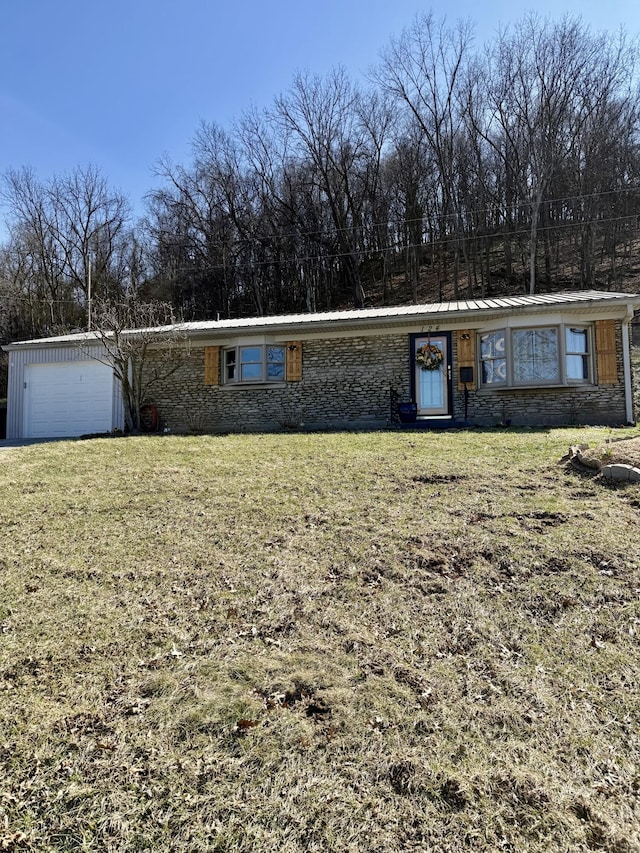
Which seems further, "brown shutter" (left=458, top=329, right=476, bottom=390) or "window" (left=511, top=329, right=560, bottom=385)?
"brown shutter" (left=458, top=329, right=476, bottom=390)

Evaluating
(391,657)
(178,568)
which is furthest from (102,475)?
(391,657)

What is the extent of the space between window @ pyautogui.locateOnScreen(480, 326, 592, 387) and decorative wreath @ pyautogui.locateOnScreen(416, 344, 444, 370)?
1.42 m

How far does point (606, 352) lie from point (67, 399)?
14149 mm

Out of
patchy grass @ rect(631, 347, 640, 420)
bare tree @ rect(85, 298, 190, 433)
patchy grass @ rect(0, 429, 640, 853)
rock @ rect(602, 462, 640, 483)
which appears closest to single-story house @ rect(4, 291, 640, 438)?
bare tree @ rect(85, 298, 190, 433)

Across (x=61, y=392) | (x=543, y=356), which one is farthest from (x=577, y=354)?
(x=61, y=392)

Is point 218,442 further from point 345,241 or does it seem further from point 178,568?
point 345,241

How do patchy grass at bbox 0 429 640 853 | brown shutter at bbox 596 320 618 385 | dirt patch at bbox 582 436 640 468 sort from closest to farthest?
patchy grass at bbox 0 429 640 853, dirt patch at bbox 582 436 640 468, brown shutter at bbox 596 320 618 385

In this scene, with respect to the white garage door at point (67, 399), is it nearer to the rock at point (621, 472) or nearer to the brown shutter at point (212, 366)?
the brown shutter at point (212, 366)

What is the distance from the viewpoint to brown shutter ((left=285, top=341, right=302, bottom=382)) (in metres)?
13.3

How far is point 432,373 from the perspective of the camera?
41.5 feet

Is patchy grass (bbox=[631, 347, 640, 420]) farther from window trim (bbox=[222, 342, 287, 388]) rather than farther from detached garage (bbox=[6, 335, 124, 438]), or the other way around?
detached garage (bbox=[6, 335, 124, 438])

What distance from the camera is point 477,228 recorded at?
85.0ft

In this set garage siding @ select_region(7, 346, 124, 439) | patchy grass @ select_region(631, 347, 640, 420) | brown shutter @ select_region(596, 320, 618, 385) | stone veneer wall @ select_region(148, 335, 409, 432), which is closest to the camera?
brown shutter @ select_region(596, 320, 618, 385)

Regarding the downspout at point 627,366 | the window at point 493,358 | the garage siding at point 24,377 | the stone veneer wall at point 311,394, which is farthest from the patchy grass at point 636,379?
the garage siding at point 24,377
